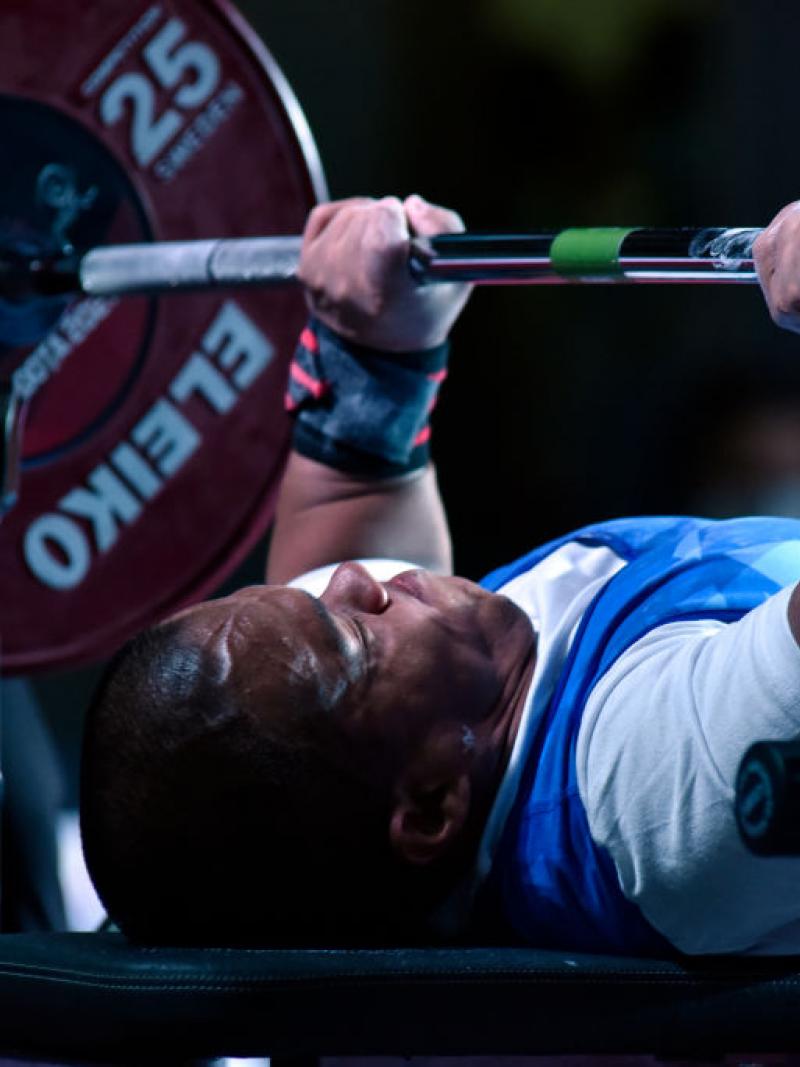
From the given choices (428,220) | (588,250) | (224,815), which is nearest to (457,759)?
(224,815)

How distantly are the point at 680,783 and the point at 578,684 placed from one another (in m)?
0.14

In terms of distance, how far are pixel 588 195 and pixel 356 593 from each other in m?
1.44

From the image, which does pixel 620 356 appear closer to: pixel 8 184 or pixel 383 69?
pixel 383 69

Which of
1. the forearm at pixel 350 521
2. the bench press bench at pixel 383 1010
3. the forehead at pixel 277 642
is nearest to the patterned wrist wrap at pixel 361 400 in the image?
the forearm at pixel 350 521

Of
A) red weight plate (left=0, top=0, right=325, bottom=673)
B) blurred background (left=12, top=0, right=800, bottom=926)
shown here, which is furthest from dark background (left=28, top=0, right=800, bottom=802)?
red weight plate (left=0, top=0, right=325, bottom=673)

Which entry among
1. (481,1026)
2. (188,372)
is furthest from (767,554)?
(188,372)

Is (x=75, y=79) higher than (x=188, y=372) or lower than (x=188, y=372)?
higher

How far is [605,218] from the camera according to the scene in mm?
2338

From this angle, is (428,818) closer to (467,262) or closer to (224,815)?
(224,815)

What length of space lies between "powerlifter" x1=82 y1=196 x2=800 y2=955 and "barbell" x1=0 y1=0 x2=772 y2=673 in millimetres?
607

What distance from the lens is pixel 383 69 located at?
2139 millimetres

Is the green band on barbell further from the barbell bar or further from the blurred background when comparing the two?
the blurred background

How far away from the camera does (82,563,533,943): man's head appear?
920 mm

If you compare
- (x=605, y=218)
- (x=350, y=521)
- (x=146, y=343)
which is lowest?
(x=605, y=218)
